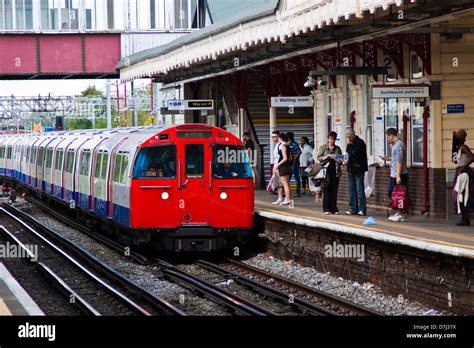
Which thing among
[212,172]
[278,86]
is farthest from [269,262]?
[278,86]

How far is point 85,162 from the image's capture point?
25.6 metres

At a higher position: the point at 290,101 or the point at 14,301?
the point at 290,101

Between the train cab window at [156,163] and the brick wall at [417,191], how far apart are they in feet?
13.7

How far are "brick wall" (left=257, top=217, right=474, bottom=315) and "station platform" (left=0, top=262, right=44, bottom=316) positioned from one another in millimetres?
4780

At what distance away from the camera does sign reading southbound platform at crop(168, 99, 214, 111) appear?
30938 millimetres

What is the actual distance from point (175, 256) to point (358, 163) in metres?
4.19

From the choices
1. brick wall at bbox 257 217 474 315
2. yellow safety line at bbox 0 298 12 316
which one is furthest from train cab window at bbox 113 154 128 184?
yellow safety line at bbox 0 298 12 316

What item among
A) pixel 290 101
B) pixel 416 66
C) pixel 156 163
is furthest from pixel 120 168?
pixel 290 101

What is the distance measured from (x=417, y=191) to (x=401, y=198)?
129 centimetres

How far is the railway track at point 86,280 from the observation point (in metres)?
14.6

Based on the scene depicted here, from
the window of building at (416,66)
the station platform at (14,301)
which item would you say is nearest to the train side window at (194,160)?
the window of building at (416,66)

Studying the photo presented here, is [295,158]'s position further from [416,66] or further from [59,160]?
[59,160]

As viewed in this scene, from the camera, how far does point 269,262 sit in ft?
65.8

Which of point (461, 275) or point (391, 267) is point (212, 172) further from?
point (461, 275)
